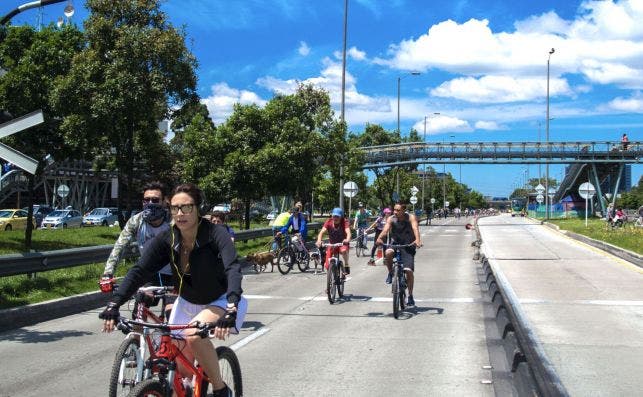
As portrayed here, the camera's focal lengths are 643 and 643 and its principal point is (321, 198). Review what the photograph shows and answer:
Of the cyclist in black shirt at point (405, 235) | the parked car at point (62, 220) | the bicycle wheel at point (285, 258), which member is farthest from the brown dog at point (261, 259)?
the parked car at point (62, 220)

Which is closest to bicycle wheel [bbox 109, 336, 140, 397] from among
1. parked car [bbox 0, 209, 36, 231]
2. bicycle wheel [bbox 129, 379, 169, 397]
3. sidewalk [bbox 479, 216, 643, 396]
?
bicycle wheel [bbox 129, 379, 169, 397]

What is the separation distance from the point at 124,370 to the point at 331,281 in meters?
Answer: 7.33

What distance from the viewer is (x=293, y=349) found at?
7.57 metres

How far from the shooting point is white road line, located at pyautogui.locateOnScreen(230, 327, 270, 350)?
774 cm

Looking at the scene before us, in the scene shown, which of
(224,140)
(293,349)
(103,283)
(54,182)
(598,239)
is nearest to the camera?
(103,283)

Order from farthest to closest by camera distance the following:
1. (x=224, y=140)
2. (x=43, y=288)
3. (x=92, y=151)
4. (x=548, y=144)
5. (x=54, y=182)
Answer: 1. (x=54, y=182)
2. (x=548, y=144)
3. (x=224, y=140)
4. (x=92, y=151)
5. (x=43, y=288)

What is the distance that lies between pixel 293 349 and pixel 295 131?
18842 mm

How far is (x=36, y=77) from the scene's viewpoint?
58.6ft

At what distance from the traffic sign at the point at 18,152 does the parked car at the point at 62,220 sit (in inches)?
1334

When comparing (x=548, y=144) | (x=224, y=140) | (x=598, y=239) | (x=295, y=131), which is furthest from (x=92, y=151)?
(x=548, y=144)

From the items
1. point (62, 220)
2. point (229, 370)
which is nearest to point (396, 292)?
point (229, 370)

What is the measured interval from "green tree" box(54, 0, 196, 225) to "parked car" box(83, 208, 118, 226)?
2832 centimetres

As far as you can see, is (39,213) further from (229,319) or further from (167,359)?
(229,319)

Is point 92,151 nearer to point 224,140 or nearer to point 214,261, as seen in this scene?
point 224,140
